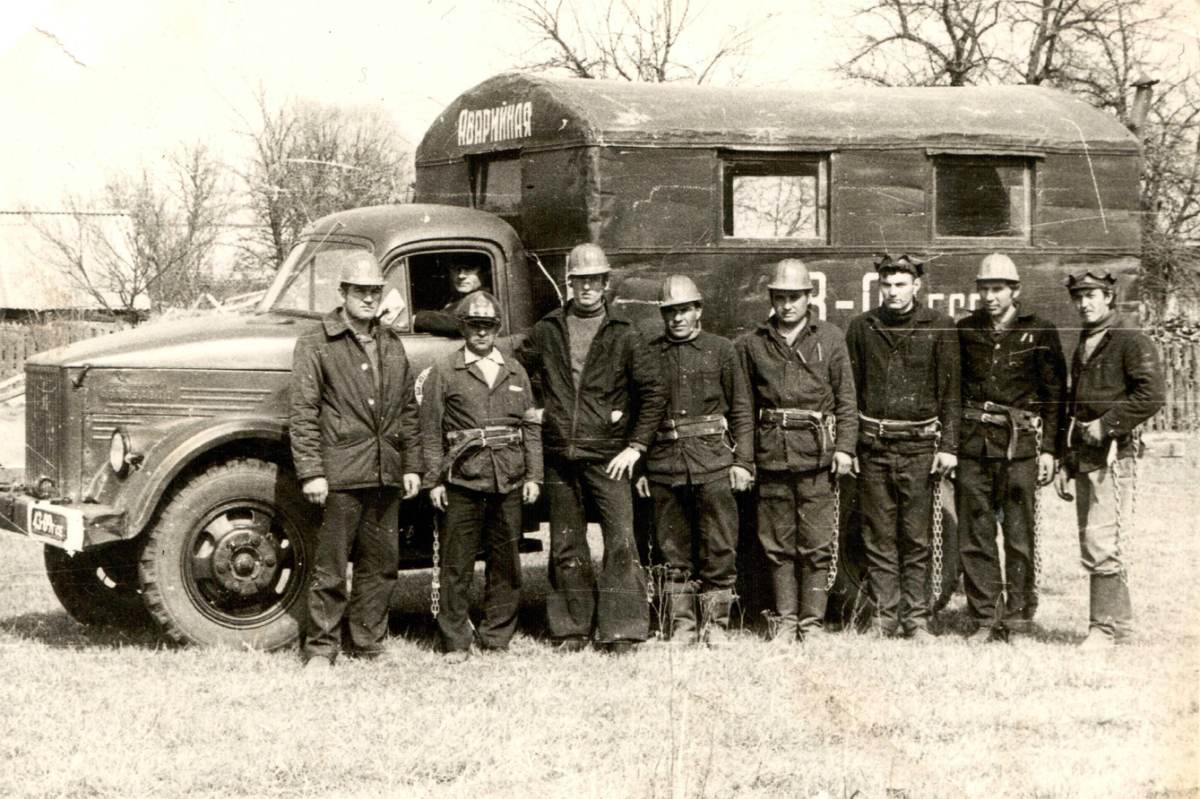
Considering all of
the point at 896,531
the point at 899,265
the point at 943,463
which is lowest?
the point at 896,531

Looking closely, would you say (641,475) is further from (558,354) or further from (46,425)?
A: (46,425)

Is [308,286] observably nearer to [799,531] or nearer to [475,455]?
[475,455]

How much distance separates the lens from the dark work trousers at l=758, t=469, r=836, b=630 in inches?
292

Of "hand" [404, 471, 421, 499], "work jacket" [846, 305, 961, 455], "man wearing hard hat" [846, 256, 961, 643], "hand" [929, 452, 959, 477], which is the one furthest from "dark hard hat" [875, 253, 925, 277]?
"hand" [404, 471, 421, 499]

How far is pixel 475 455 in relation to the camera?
7.05 metres

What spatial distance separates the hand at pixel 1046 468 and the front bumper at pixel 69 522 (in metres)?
4.80

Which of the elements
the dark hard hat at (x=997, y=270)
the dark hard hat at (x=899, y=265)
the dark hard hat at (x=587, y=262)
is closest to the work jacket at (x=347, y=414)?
the dark hard hat at (x=587, y=262)

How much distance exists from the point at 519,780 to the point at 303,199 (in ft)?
59.4

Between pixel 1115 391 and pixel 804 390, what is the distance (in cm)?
162

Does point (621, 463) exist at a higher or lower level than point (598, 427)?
lower

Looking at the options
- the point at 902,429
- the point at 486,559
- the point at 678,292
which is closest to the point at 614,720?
the point at 486,559

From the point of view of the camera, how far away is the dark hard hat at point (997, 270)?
750 cm

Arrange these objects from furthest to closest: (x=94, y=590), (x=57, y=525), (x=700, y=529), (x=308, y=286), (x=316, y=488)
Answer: (x=94, y=590) → (x=308, y=286) → (x=700, y=529) → (x=57, y=525) → (x=316, y=488)

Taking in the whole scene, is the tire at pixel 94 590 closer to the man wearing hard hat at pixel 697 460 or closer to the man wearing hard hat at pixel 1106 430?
the man wearing hard hat at pixel 697 460
